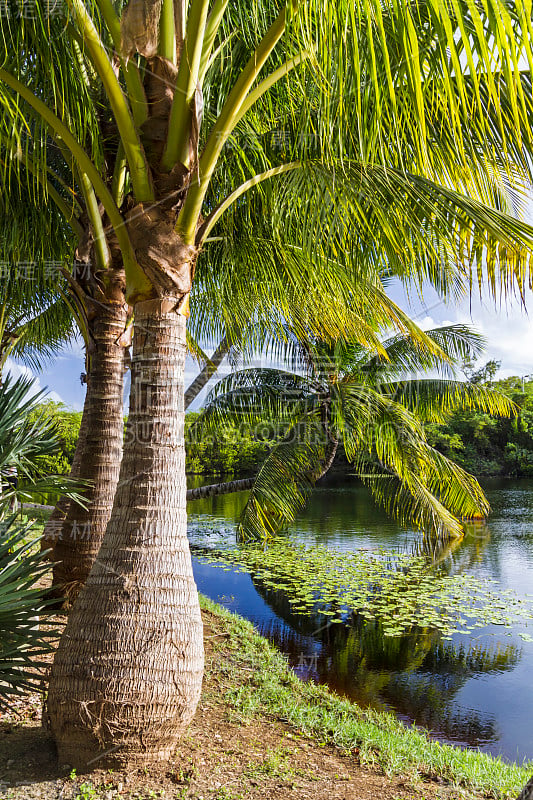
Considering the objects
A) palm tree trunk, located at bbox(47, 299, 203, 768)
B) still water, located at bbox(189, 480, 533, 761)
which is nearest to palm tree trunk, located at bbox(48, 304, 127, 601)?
palm tree trunk, located at bbox(47, 299, 203, 768)

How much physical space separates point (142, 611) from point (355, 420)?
775 centimetres

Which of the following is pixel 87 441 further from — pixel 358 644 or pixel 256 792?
pixel 358 644

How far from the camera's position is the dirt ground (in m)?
2.53

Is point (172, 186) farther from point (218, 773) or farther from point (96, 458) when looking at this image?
point (218, 773)

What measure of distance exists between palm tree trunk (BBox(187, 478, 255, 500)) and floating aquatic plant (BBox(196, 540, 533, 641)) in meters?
1.40

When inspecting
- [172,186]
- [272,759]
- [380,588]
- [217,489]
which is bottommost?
[380,588]

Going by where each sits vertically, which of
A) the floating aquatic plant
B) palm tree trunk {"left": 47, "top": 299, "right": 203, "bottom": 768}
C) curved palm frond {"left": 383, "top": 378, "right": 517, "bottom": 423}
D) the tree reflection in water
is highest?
curved palm frond {"left": 383, "top": 378, "right": 517, "bottom": 423}

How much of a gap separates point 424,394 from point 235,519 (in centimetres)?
689

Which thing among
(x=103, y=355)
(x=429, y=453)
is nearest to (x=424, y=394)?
(x=429, y=453)

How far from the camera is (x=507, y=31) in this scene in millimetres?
1538

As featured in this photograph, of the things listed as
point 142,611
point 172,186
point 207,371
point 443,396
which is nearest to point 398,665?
point 142,611

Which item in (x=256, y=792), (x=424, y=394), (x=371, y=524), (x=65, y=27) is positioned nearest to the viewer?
(x=256, y=792)

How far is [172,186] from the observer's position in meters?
3.16

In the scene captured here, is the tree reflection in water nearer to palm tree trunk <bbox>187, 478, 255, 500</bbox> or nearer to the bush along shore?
the bush along shore
